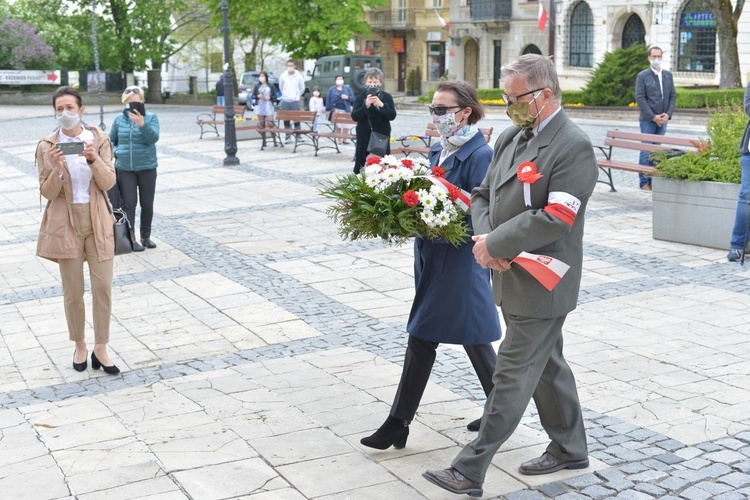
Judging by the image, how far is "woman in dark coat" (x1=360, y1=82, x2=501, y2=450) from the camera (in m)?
5.15

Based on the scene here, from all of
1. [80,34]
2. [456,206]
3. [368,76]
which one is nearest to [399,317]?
[456,206]

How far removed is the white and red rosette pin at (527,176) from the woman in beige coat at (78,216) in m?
3.33

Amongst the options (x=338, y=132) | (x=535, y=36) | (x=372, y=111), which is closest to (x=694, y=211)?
(x=372, y=111)

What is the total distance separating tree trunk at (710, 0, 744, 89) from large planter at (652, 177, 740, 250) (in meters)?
22.2

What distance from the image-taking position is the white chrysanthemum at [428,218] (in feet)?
15.9

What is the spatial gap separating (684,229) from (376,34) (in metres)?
50.9

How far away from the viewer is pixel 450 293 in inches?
203

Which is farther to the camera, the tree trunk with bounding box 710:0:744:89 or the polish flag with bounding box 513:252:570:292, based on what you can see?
the tree trunk with bounding box 710:0:744:89

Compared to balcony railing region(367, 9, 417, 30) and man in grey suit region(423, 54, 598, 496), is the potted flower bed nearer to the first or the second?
man in grey suit region(423, 54, 598, 496)

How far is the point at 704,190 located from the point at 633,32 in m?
34.2

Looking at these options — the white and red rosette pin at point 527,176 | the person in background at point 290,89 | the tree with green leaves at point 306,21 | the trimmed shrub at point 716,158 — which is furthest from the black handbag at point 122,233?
the tree with green leaves at point 306,21

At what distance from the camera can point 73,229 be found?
272 inches

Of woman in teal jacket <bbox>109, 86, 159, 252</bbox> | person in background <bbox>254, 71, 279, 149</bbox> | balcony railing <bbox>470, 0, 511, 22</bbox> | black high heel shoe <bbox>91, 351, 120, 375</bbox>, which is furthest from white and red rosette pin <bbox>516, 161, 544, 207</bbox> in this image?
balcony railing <bbox>470, 0, 511, 22</bbox>

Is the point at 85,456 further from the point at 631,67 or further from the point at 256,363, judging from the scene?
the point at 631,67
